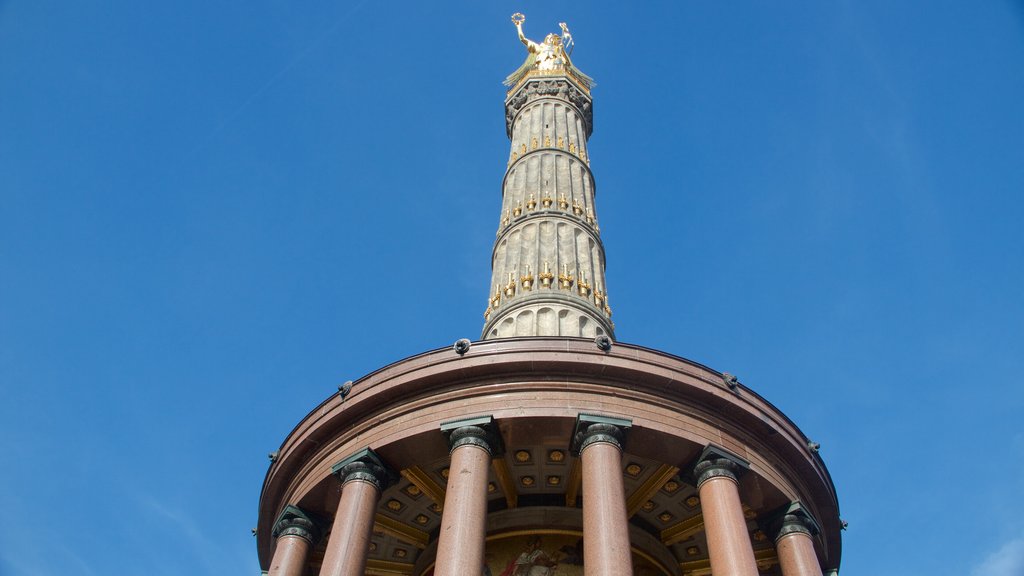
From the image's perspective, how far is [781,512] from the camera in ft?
63.3

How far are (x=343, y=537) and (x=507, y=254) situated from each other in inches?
524

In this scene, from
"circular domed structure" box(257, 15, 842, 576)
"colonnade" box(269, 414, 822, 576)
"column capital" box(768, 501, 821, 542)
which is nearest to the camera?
"colonnade" box(269, 414, 822, 576)

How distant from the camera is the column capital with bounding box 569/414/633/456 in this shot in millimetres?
17812

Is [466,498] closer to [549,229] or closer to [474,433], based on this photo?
[474,433]

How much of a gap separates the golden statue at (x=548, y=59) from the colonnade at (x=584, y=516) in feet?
76.1

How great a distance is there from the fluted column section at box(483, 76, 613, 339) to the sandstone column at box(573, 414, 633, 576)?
7159mm

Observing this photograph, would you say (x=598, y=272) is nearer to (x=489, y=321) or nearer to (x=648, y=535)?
(x=489, y=321)

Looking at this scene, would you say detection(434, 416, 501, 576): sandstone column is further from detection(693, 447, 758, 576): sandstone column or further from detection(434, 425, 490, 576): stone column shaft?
detection(693, 447, 758, 576): sandstone column

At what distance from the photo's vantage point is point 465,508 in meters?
16.5

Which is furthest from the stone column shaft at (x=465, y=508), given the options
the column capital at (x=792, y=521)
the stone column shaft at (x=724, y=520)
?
the column capital at (x=792, y=521)

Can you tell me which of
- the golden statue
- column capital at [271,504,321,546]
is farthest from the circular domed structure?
the golden statue

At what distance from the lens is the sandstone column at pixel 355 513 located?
55.1ft

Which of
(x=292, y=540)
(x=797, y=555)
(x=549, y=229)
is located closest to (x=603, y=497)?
(x=797, y=555)

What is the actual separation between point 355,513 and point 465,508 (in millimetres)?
2554
